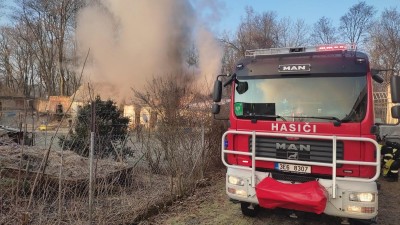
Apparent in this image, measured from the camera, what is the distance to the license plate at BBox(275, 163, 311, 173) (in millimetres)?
4960

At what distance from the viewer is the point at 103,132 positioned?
948 centimetres

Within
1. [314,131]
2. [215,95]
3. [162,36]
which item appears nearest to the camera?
[314,131]

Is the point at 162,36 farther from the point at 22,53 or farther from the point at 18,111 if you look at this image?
the point at 22,53

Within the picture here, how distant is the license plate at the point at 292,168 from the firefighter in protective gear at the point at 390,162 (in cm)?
542

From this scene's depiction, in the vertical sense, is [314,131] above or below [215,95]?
below

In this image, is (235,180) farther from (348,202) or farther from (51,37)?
(51,37)

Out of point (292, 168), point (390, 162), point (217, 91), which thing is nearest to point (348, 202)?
point (292, 168)

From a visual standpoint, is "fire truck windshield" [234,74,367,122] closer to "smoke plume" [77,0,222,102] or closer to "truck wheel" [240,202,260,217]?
"truck wheel" [240,202,260,217]

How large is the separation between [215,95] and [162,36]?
13.8 m

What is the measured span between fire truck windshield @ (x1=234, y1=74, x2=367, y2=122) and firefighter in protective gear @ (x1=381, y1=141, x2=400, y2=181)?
5.30 m

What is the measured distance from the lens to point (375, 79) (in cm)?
503

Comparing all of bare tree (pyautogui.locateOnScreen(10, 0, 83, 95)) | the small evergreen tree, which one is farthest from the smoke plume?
bare tree (pyautogui.locateOnScreen(10, 0, 83, 95))

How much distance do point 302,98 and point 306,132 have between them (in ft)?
1.67

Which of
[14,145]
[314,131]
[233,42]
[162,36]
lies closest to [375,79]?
[314,131]
